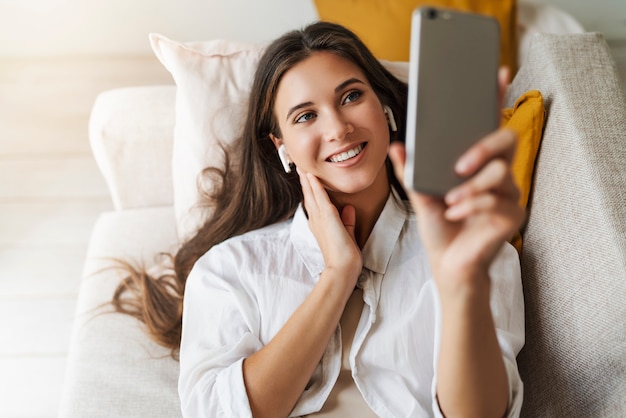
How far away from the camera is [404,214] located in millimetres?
1386

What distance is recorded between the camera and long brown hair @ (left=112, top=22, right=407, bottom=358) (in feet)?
4.59

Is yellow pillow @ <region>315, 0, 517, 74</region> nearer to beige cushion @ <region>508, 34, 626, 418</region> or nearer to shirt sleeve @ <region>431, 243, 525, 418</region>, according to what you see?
beige cushion @ <region>508, 34, 626, 418</region>

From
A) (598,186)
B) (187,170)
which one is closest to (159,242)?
(187,170)

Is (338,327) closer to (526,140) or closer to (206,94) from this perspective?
(526,140)

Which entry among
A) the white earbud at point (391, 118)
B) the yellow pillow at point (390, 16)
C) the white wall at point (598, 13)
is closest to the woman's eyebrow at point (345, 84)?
the white earbud at point (391, 118)

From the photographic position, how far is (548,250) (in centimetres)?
127

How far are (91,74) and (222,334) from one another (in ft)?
5.85

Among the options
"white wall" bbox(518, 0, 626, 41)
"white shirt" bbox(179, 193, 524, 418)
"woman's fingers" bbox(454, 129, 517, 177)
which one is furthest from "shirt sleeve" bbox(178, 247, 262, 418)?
"white wall" bbox(518, 0, 626, 41)

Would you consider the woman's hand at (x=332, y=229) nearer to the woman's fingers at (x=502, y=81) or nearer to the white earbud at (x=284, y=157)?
the white earbud at (x=284, y=157)

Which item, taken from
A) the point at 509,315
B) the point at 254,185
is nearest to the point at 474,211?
the point at 509,315

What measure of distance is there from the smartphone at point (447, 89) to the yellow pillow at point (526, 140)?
507 mm

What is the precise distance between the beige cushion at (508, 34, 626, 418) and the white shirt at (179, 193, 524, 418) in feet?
0.23

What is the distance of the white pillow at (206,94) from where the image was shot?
1612 millimetres

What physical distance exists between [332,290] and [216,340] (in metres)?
0.23
